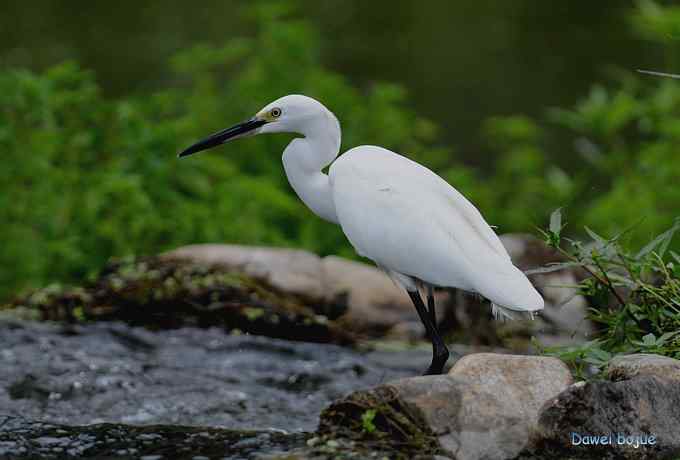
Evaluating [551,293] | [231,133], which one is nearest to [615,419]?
[231,133]

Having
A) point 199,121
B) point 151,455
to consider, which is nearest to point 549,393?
point 151,455

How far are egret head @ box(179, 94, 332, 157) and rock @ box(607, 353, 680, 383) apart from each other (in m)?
1.68

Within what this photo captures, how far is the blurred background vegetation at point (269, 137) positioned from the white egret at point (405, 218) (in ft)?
1.99

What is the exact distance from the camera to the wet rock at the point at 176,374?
5176 millimetres

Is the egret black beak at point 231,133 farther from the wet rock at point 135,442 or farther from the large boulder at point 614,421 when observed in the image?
the large boulder at point 614,421

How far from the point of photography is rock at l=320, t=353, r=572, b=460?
405cm

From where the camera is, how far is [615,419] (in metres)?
3.96

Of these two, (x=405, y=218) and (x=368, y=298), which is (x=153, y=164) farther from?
(x=405, y=218)

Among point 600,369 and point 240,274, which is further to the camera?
point 240,274

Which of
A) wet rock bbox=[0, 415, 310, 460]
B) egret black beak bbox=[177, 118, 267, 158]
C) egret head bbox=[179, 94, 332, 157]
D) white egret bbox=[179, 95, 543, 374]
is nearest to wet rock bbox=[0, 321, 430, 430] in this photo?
wet rock bbox=[0, 415, 310, 460]

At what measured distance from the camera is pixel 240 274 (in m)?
6.81

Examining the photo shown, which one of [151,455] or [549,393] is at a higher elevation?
[549,393]

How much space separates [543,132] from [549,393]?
777 cm

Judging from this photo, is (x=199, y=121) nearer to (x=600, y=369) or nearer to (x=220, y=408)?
(x=220, y=408)
